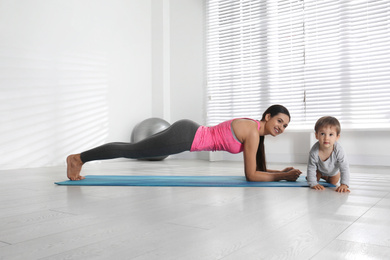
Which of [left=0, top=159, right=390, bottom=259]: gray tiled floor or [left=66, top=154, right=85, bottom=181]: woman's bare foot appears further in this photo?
[left=66, top=154, right=85, bottom=181]: woman's bare foot

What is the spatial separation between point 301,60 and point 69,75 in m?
2.84

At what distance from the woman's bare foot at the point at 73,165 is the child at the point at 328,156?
157 cm

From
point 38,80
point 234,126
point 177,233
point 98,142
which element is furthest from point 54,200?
point 98,142

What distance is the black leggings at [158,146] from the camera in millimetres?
2459

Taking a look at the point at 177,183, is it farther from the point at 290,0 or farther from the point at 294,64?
the point at 290,0

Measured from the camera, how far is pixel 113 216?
1508mm

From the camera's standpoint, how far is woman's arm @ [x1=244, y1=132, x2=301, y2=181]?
94.6 inches

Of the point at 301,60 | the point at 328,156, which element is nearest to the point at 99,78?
the point at 301,60

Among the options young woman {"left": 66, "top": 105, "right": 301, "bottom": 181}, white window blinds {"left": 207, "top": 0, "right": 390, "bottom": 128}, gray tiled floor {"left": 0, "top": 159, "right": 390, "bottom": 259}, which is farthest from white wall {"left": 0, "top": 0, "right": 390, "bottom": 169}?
gray tiled floor {"left": 0, "top": 159, "right": 390, "bottom": 259}

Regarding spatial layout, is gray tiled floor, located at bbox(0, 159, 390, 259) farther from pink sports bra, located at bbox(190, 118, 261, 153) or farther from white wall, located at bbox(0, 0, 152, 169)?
white wall, located at bbox(0, 0, 152, 169)

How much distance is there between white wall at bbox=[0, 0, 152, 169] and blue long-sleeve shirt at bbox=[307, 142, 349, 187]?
3000mm

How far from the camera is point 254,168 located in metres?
2.47

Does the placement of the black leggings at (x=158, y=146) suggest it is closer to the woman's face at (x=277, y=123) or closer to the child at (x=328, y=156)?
the woman's face at (x=277, y=123)

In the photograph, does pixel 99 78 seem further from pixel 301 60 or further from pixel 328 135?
pixel 328 135
